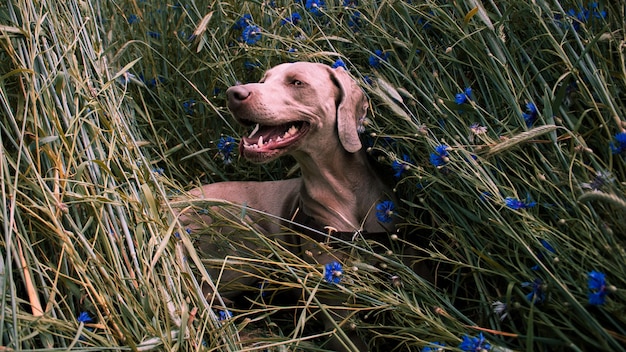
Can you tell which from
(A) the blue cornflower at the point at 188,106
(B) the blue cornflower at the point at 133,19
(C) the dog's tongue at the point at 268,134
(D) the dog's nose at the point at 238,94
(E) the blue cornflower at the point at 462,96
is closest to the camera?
(E) the blue cornflower at the point at 462,96

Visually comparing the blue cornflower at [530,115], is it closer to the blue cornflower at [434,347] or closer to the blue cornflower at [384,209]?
the blue cornflower at [384,209]

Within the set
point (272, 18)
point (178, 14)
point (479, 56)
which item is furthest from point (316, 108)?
point (178, 14)

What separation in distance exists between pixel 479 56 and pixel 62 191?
158 cm

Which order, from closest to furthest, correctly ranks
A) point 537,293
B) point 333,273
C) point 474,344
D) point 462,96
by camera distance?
point 474,344
point 537,293
point 333,273
point 462,96

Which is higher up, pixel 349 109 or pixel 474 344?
pixel 349 109

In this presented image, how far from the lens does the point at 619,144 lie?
234cm

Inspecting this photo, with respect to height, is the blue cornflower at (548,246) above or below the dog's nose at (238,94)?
below

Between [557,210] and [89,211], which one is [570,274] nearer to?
[557,210]

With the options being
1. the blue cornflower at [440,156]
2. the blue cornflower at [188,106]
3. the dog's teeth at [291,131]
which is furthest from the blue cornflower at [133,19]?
the blue cornflower at [440,156]

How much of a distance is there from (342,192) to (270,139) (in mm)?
396

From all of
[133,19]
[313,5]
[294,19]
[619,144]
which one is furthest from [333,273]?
[133,19]

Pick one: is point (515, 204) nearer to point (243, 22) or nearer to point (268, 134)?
point (268, 134)

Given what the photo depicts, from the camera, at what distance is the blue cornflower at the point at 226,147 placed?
12.5ft

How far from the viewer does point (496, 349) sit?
2.30 meters
